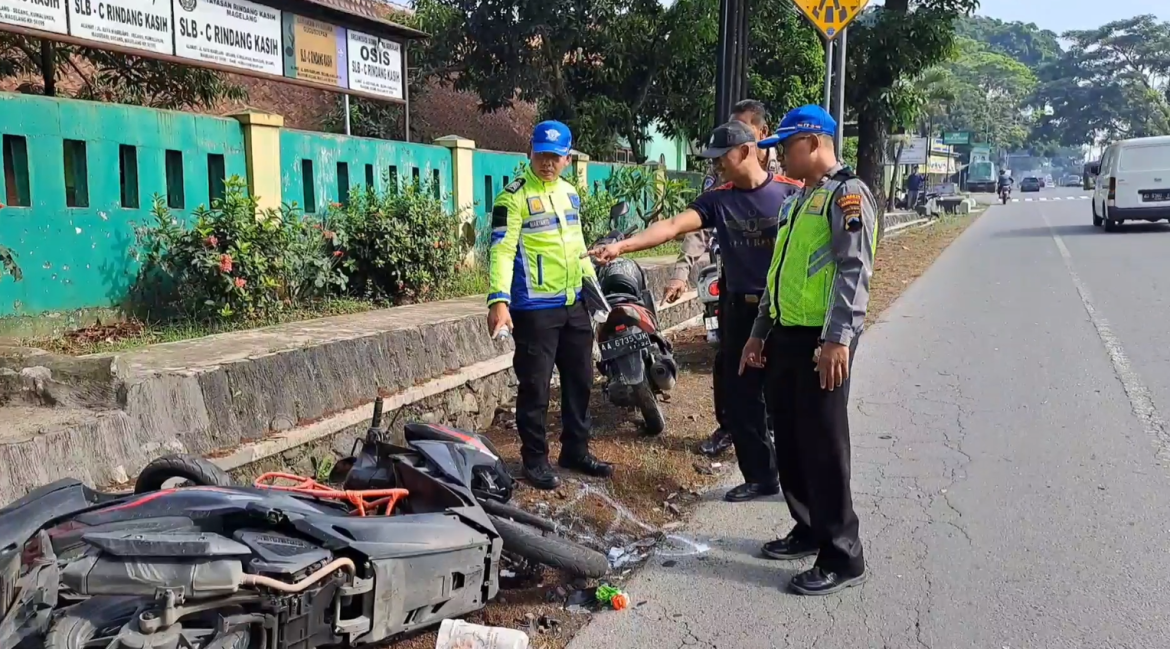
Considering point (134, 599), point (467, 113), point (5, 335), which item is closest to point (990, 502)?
point (134, 599)

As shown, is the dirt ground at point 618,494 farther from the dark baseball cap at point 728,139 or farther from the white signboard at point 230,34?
the white signboard at point 230,34

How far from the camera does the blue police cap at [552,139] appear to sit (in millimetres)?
4402

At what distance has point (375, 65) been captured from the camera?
10531 mm

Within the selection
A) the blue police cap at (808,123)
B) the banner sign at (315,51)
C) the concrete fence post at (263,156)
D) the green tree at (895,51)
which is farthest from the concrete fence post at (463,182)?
the green tree at (895,51)

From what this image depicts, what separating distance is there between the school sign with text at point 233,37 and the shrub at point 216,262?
72.4 inches

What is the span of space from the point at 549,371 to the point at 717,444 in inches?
50.6

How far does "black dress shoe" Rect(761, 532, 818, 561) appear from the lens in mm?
3922

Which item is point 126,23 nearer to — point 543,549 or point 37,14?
point 37,14

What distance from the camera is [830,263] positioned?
137 inches

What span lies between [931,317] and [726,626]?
7497mm

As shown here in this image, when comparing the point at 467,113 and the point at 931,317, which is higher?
the point at 467,113

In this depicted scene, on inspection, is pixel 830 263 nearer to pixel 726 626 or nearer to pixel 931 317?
pixel 726 626

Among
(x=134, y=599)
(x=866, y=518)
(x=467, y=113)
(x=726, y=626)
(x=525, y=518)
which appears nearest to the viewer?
(x=134, y=599)

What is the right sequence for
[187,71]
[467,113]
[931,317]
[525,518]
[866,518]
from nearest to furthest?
[525,518], [866,518], [931,317], [187,71], [467,113]
